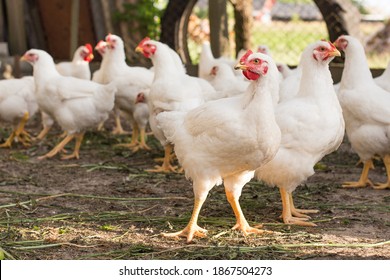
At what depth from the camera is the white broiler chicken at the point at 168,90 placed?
6602 millimetres

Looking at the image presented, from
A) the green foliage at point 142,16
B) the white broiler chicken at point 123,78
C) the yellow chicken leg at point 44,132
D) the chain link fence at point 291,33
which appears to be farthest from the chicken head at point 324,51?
the chain link fence at point 291,33

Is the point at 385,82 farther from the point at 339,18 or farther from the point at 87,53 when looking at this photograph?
the point at 87,53

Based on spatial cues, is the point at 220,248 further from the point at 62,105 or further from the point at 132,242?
the point at 62,105

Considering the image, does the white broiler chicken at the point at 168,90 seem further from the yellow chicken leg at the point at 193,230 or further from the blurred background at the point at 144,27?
the blurred background at the point at 144,27

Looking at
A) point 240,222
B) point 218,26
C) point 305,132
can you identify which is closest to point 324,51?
point 305,132

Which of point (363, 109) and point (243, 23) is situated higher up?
point (243, 23)

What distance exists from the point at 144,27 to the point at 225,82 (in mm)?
4022

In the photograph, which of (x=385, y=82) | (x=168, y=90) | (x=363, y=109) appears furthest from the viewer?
(x=385, y=82)

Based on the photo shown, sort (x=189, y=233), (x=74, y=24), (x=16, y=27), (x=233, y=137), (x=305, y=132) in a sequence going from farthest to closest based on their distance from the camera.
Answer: (x=16, y=27) → (x=74, y=24) → (x=305, y=132) → (x=189, y=233) → (x=233, y=137)

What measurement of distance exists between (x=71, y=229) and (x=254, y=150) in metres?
1.31

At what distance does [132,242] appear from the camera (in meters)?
4.64

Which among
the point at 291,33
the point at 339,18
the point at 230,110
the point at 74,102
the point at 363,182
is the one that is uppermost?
the point at 339,18

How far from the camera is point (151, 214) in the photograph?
214 inches
